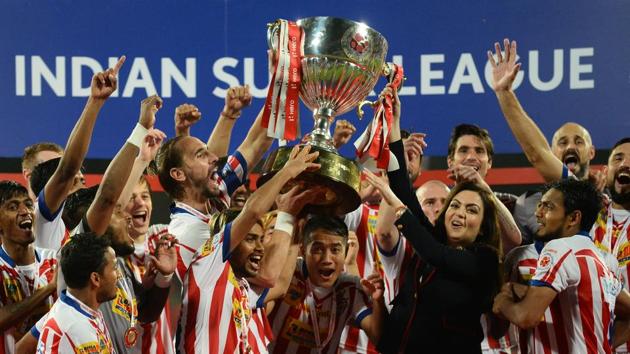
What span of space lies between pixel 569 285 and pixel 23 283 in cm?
252

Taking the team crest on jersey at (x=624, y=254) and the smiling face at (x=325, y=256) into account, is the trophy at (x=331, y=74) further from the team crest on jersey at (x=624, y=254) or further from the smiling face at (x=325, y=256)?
the team crest on jersey at (x=624, y=254)

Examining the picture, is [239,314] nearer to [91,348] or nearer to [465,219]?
[91,348]

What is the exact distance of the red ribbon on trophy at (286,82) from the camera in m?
4.29

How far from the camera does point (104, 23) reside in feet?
23.1

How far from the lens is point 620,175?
225 inches

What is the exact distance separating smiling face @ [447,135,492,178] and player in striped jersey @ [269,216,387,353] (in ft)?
3.68

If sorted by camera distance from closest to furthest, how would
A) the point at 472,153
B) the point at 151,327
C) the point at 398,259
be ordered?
the point at 151,327, the point at 398,259, the point at 472,153

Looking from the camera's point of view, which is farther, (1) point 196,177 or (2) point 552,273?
(1) point 196,177

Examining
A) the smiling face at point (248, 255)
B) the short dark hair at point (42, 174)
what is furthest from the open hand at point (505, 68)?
the short dark hair at point (42, 174)

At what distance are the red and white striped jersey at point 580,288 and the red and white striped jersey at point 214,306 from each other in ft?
4.48

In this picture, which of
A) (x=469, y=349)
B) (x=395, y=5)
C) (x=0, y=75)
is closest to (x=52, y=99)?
(x=0, y=75)

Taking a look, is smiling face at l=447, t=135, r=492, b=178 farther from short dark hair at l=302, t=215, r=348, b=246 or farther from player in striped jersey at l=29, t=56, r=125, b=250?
player in striped jersey at l=29, t=56, r=125, b=250

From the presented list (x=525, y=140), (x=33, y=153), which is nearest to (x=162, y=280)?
(x=33, y=153)

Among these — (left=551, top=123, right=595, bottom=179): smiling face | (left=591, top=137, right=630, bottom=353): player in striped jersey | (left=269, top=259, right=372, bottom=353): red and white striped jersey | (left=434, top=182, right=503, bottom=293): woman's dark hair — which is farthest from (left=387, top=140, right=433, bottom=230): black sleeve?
(left=551, top=123, right=595, bottom=179): smiling face
